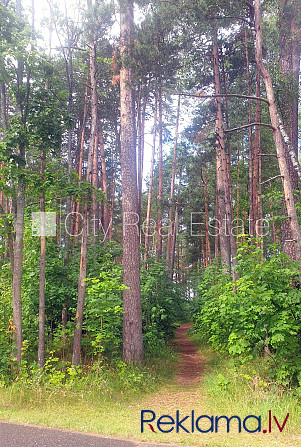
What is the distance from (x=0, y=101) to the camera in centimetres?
840

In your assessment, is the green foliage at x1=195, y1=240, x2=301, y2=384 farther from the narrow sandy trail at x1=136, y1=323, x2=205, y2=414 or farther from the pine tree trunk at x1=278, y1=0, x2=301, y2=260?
the pine tree trunk at x1=278, y1=0, x2=301, y2=260

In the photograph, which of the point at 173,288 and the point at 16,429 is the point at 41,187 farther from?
the point at 173,288

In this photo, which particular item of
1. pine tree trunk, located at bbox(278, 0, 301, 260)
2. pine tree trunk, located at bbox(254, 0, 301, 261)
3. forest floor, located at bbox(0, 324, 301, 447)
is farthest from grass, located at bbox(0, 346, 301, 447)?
pine tree trunk, located at bbox(278, 0, 301, 260)

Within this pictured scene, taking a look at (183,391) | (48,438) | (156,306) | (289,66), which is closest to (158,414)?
(183,391)

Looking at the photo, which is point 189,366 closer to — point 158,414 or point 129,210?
point 158,414

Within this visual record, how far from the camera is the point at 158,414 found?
244 inches

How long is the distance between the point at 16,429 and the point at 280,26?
11558 millimetres

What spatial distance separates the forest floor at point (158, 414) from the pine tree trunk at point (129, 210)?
1418mm

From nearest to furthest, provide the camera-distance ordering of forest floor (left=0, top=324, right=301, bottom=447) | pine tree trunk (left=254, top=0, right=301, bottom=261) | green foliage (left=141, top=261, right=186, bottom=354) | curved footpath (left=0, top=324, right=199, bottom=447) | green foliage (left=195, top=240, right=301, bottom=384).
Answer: curved footpath (left=0, top=324, right=199, bottom=447) → forest floor (left=0, top=324, right=301, bottom=447) → green foliage (left=195, top=240, right=301, bottom=384) → pine tree trunk (left=254, top=0, right=301, bottom=261) → green foliage (left=141, top=261, right=186, bottom=354)

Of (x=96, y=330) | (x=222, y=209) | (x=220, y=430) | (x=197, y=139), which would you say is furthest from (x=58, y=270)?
(x=197, y=139)

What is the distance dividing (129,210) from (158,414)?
189 inches

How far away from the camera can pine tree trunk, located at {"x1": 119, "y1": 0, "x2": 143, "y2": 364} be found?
860 centimetres

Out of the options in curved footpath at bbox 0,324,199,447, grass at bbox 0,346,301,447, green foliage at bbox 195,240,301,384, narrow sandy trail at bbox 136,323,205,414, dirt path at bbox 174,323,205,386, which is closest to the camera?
A: curved footpath at bbox 0,324,199,447

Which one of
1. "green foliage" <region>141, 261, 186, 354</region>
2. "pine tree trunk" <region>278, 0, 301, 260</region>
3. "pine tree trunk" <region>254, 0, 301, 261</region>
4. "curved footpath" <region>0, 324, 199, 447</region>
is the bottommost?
"curved footpath" <region>0, 324, 199, 447</region>
